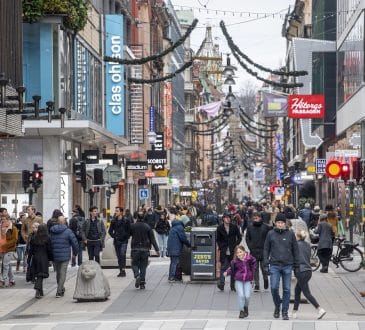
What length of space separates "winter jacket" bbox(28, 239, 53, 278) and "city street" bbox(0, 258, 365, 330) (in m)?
0.57

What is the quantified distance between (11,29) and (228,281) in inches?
380

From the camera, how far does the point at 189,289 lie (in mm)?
26109

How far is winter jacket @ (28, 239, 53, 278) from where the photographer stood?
960 inches

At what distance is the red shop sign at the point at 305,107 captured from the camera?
58.4 metres

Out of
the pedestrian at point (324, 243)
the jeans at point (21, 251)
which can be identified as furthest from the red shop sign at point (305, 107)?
the jeans at point (21, 251)

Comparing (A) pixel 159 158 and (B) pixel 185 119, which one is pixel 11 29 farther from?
(B) pixel 185 119

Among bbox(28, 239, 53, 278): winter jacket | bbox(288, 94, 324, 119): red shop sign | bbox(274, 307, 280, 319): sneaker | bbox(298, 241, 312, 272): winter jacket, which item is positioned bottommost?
bbox(274, 307, 280, 319): sneaker

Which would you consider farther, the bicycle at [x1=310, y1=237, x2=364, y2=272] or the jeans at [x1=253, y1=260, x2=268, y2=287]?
the bicycle at [x1=310, y1=237, x2=364, y2=272]

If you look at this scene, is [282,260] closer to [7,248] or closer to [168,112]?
[7,248]

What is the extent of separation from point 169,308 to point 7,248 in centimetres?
Result: 606

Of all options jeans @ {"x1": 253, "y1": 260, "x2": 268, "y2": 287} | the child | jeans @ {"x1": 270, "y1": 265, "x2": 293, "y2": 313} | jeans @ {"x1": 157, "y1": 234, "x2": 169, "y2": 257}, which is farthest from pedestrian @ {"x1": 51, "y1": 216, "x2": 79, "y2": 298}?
jeans @ {"x1": 157, "y1": 234, "x2": 169, "y2": 257}

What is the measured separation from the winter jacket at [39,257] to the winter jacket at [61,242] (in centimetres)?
13

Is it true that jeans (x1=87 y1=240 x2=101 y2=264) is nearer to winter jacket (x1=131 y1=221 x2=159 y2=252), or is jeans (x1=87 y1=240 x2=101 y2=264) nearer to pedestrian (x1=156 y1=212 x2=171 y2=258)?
winter jacket (x1=131 y1=221 x2=159 y2=252)

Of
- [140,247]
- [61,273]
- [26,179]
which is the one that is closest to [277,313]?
[61,273]
